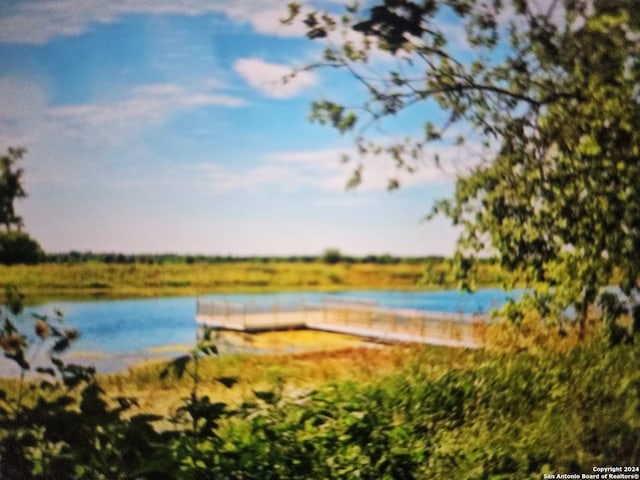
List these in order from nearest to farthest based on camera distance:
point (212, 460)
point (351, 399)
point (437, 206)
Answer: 1. point (212, 460)
2. point (351, 399)
3. point (437, 206)

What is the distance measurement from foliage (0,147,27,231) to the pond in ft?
1.49

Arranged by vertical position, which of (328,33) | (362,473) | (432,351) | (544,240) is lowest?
(362,473)

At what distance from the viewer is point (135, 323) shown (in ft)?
10.9

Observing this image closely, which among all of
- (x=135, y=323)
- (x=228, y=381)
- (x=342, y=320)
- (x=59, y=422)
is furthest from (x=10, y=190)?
(x=342, y=320)

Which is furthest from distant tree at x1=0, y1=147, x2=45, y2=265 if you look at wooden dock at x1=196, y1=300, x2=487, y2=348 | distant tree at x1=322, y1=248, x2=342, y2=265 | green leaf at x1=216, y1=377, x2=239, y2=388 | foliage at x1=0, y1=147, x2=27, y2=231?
distant tree at x1=322, y1=248, x2=342, y2=265

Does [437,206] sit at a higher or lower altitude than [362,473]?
higher

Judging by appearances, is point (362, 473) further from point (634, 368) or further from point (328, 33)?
point (328, 33)

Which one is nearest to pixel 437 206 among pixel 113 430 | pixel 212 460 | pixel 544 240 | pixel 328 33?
pixel 544 240

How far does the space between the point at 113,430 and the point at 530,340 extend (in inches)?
84.9

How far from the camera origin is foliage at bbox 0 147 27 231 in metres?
Result: 3.49

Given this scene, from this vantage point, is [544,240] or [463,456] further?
[544,240]

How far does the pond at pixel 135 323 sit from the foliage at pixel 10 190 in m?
0.45

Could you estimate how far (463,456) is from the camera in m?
3.45

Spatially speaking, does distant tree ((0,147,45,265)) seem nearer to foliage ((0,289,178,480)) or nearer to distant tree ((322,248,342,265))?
foliage ((0,289,178,480))
